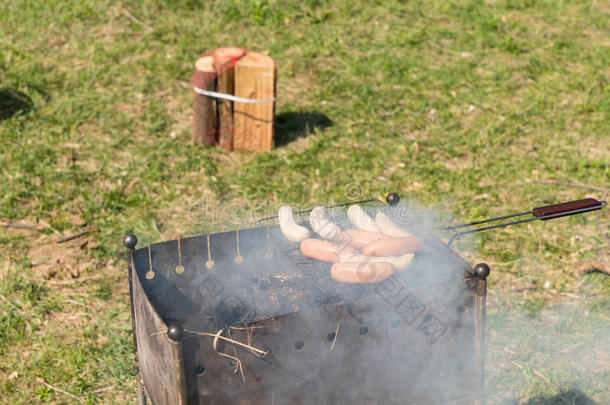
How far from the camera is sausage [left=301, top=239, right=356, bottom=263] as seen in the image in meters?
2.90

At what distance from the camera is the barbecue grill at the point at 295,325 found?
2518 millimetres

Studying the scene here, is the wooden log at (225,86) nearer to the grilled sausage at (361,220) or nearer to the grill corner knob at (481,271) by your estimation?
the grilled sausage at (361,220)

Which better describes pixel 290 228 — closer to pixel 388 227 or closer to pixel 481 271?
pixel 388 227

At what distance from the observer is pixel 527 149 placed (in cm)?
650

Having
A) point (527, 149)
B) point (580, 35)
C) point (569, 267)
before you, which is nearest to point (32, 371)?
point (569, 267)

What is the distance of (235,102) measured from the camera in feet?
20.0

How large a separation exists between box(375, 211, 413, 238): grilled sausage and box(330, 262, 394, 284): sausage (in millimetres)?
302

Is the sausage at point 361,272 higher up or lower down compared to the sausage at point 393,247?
lower down

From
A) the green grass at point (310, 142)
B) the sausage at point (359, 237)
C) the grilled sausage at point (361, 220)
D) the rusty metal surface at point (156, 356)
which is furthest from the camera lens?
the green grass at point (310, 142)

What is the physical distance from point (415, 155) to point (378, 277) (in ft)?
12.3

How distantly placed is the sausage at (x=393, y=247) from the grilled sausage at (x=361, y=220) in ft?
0.81

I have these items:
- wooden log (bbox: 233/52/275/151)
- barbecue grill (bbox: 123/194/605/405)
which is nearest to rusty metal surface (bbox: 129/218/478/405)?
barbecue grill (bbox: 123/194/605/405)

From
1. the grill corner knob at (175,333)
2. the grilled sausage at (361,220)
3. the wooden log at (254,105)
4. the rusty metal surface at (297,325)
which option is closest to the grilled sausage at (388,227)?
the grilled sausage at (361,220)

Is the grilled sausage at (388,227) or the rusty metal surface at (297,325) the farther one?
the grilled sausage at (388,227)
